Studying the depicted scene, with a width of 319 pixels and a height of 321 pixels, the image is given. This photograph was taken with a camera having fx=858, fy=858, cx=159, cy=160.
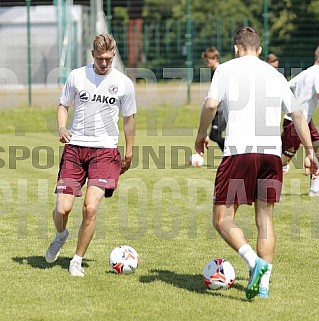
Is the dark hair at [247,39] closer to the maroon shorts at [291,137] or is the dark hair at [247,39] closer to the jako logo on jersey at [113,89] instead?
the jako logo on jersey at [113,89]

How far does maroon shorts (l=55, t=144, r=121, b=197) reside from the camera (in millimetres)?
7828

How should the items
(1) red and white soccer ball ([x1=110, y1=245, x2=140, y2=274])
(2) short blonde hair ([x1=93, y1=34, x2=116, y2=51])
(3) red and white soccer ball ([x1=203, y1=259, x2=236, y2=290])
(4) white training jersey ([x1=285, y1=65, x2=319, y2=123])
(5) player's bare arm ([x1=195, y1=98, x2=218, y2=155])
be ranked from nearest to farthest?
(5) player's bare arm ([x1=195, y1=98, x2=218, y2=155]), (3) red and white soccer ball ([x1=203, y1=259, x2=236, y2=290]), (2) short blonde hair ([x1=93, y1=34, x2=116, y2=51]), (1) red and white soccer ball ([x1=110, y1=245, x2=140, y2=274]), (4) white training jersey ([x1=285, y1=65, x2=319, y2=123])

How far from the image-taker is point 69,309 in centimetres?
657

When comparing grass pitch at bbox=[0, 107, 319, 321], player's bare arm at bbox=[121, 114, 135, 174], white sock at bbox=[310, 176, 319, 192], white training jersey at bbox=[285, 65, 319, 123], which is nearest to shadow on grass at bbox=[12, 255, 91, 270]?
grass pitch at bbox=[0, 107, 319, 321]

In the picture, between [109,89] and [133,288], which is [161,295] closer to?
[133,288]

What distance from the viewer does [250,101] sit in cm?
695

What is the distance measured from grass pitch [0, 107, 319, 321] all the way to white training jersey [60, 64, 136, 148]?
4.04 ft

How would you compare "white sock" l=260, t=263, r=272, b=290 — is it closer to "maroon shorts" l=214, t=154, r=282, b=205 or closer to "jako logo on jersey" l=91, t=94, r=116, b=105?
"maroon shorts" l=214, t=154, r=282, b=205

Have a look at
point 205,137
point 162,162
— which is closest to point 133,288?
point 205,137

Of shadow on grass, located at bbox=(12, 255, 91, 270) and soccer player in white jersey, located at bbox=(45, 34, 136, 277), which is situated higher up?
soccer player in white jersey, located at bbox=(45, 34, 136, 277)

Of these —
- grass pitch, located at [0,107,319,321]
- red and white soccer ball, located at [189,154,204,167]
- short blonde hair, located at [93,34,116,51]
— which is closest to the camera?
grass pitch, located at [0,107,319,321]

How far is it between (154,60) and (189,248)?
23.1 meters

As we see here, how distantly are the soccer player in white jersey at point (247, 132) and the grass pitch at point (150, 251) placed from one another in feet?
1.65

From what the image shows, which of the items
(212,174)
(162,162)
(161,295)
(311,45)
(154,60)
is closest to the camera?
(161,295)
